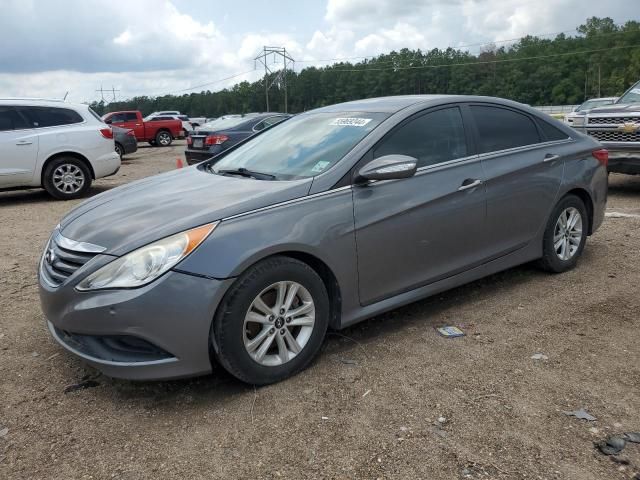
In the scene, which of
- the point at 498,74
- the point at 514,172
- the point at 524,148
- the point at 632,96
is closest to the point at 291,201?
the point at 514,172

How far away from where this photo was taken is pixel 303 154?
149 inches

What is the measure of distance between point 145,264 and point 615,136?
783 cm

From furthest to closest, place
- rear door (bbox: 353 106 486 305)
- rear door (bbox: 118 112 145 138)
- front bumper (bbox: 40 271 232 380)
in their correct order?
rear door (bbox: 118 112 145 138) < rear door (bbox: 353 106 486 305) < front bumper (bbox: 40 271 232 380)

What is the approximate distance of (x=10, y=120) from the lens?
9359mm

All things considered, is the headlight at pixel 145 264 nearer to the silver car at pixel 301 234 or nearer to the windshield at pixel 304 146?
the silver car at pixel 301 234

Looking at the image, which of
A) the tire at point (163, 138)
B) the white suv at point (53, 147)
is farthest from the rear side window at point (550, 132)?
the tire at point (163, 138)

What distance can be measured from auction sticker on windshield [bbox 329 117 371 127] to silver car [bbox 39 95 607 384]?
15mm

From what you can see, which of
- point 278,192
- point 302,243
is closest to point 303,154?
point 278,192

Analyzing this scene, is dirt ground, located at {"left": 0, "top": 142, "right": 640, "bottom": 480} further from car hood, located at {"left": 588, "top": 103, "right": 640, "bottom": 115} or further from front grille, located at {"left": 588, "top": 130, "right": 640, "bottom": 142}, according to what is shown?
car hood, located at {"left": 588, "top": 103, "right": 640, "bottom": 115}

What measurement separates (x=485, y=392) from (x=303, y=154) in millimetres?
1865

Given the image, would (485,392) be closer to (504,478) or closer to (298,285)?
A: (504,478)

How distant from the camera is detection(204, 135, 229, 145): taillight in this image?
12.6 m

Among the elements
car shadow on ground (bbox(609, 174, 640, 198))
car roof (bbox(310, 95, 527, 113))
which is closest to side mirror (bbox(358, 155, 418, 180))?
car roof (bbox(310, 95, 527, 113))

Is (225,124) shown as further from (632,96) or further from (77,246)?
(77,246)
